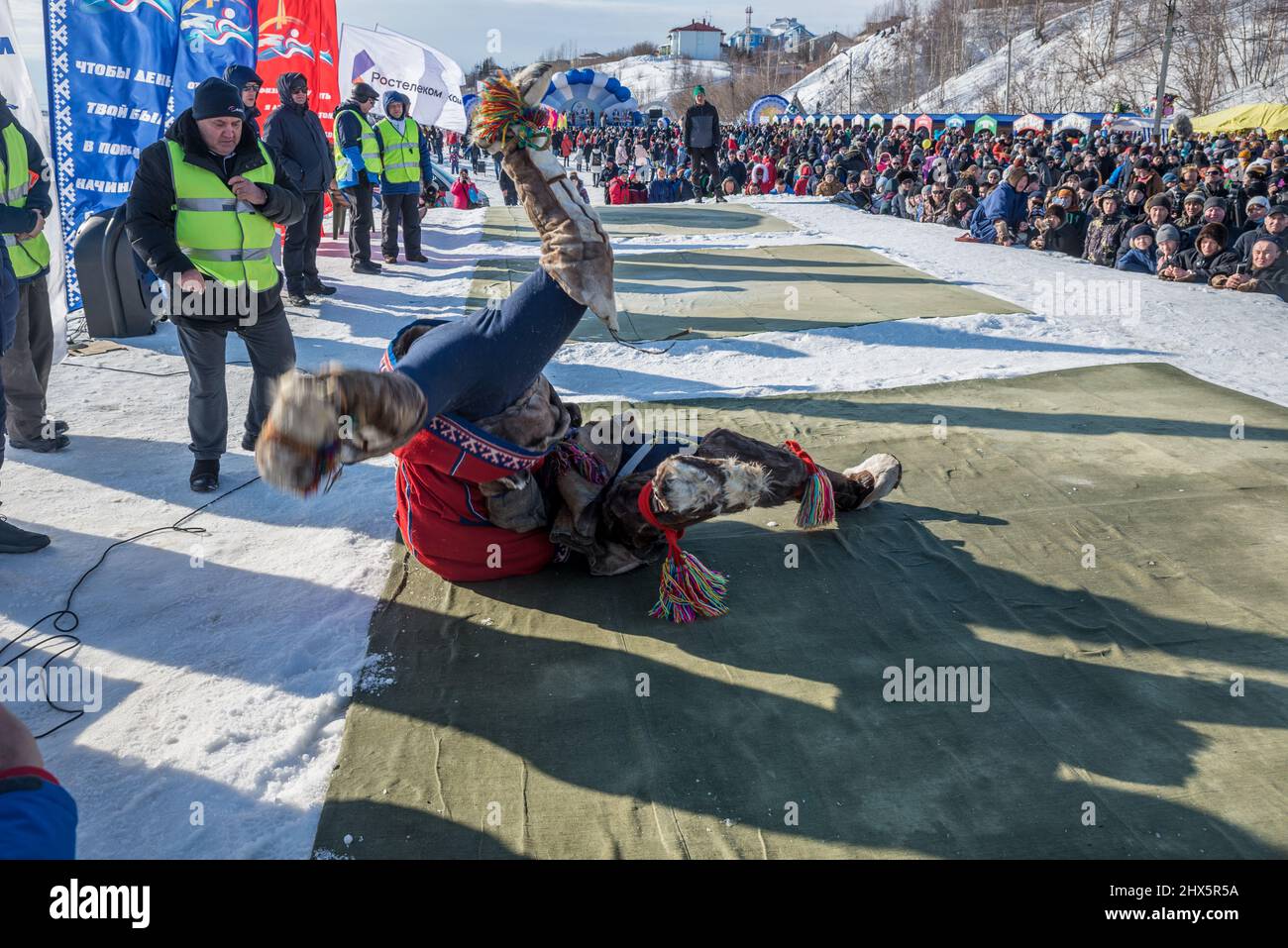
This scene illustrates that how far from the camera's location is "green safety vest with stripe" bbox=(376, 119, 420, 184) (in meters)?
8.27

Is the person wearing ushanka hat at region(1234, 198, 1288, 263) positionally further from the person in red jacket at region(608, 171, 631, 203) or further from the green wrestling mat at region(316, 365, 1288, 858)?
the person in red jacket at region(608, 171, 631, 203)

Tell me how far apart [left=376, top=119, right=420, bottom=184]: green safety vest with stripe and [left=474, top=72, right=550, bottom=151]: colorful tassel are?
6.52 meters

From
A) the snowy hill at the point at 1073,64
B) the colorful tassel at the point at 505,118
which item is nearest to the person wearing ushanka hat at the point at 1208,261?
the colorful tassel at the point at 505,118

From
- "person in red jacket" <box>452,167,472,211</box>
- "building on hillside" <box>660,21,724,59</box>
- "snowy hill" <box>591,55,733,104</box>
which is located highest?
"building on hillside" <box>660,21,724,59</box>

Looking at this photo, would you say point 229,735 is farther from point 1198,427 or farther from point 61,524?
point 1198,427

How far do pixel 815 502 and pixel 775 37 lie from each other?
114m

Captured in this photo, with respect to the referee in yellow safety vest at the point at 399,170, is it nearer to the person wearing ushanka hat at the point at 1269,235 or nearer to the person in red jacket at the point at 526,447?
the person in red jacket at the point at 526,447

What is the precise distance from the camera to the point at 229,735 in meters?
2.20

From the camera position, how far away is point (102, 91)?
5969 mm

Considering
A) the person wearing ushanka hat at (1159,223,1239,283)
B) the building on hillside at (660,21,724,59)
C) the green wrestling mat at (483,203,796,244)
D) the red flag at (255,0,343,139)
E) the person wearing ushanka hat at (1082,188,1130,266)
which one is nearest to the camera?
the person wearing ushanka hat at (1159,223,1239,283)

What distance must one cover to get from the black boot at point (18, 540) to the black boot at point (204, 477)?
62 centimetres

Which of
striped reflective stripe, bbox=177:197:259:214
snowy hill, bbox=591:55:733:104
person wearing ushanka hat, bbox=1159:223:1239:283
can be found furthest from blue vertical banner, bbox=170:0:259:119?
snowy hill, bbox=591:55:733:104
